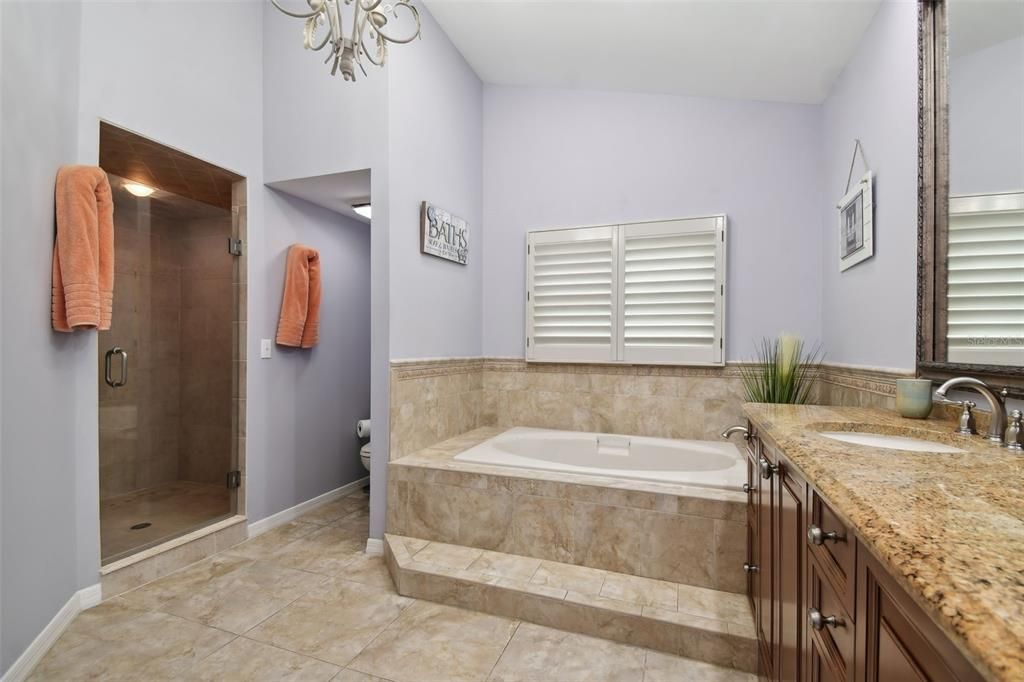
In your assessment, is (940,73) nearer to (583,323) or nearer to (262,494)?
(583,323)

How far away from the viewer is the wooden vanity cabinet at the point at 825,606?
0.59 metres

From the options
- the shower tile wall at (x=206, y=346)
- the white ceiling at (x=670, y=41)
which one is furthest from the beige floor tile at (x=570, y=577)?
the white ceiling at (x=670, y=41)

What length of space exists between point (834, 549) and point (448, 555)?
5.96ft

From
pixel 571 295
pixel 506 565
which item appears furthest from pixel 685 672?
pixel 571 295

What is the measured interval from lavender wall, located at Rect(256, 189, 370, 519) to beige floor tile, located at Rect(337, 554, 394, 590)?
778 millimetres

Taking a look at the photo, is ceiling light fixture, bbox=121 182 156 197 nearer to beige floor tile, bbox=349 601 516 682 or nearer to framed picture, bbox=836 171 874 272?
beige floor tile, bbox=349 601 516 682

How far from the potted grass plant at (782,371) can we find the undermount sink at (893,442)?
1131mm

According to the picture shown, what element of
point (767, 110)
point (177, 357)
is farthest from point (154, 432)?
point (767, 110)

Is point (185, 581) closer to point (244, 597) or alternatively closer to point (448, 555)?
point (244, 597)

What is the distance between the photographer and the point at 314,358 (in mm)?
3326

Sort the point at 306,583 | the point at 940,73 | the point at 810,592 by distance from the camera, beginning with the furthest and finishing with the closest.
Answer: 1. the point at 306,583
2. the point at 940,73
3. the point at 810,592

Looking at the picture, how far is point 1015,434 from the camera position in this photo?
3.82ft

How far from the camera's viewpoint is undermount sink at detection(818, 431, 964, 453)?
51.1 inches

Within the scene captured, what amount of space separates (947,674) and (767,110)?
10.7 feet
